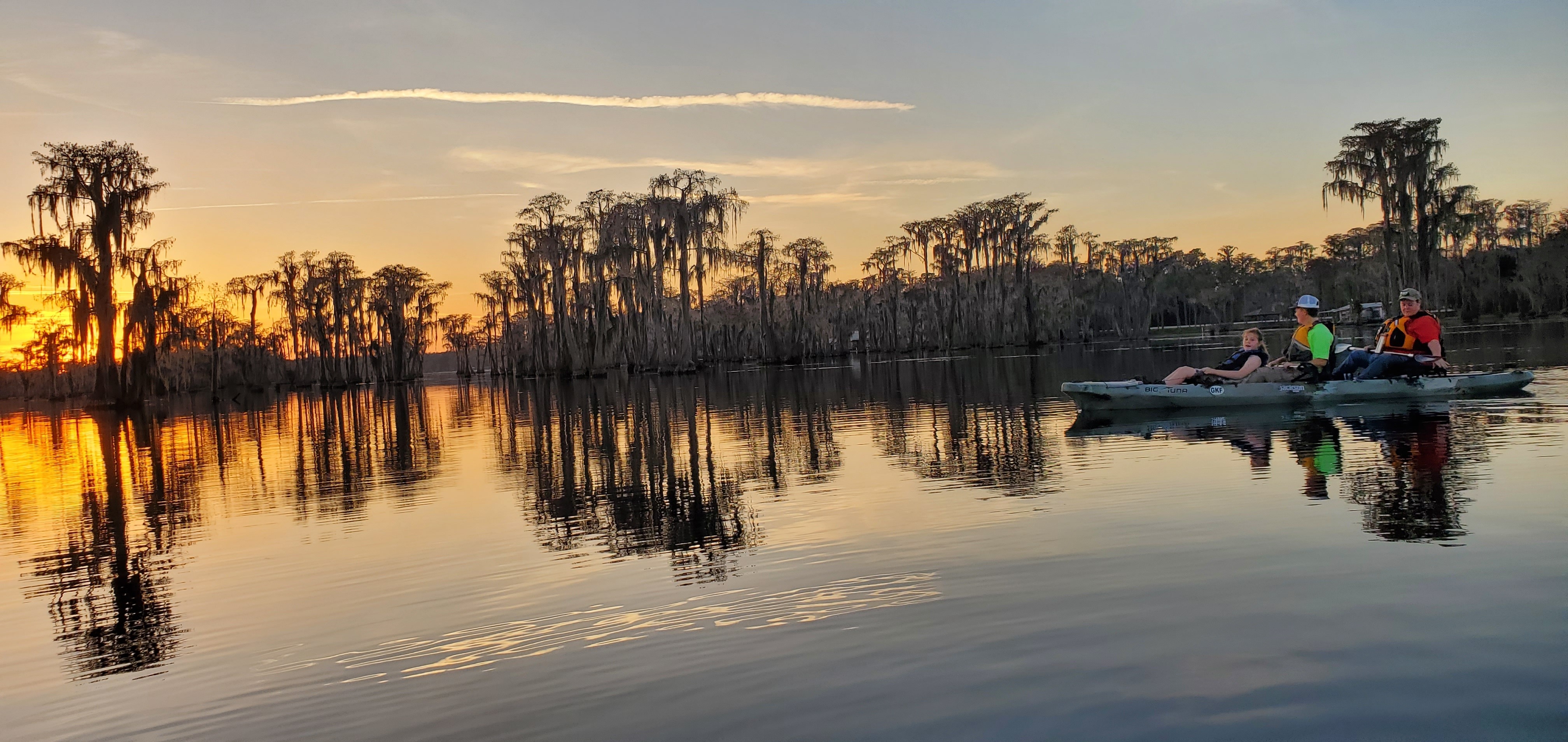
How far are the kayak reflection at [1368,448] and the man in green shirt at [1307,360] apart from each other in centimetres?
57

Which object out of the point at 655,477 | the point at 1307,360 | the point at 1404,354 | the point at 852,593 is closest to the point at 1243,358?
the point at 1307,360

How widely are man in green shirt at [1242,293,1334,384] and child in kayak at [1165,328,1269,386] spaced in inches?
Answer: 4.9

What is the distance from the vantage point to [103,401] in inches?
1838

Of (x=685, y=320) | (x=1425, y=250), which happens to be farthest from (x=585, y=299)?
(x=1425, y=250)

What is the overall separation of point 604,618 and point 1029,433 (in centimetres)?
1052

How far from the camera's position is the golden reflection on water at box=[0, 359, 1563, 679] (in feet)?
22.5

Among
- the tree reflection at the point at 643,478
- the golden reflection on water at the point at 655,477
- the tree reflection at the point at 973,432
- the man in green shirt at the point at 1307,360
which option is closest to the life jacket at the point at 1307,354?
the man in green shirt at the point at 1307,360

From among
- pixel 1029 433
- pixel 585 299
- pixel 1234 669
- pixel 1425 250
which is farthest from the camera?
pixel 585 299

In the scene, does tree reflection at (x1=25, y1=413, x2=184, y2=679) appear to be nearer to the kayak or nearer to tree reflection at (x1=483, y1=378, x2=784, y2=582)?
tree reflection at (x1=483, y1=378, x2=784, y2=582)

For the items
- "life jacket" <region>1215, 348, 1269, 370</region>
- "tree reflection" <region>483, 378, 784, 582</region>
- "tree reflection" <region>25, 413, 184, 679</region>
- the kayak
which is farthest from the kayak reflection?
"tree reflection" <region>25, 413, 184, 679</region>

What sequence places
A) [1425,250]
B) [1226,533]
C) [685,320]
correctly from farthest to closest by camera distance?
1. [685,320]
2. [1425,250]
3. [1226,533]

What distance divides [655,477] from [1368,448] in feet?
26.8

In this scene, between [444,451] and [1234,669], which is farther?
[444,451]

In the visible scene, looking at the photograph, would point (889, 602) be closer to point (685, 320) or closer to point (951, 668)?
point (951, 668)
